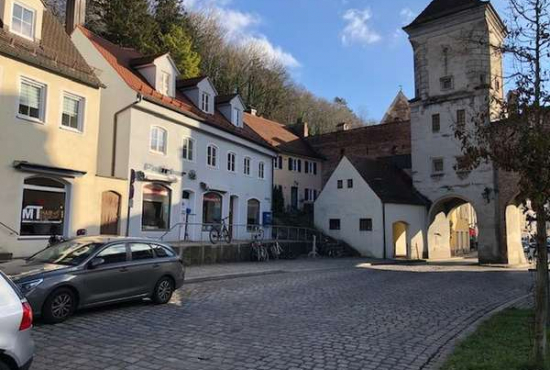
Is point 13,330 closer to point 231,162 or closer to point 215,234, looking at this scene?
point 215,234

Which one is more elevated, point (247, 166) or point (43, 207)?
point (247, 166)

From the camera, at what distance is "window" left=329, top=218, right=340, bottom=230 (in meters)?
37.5

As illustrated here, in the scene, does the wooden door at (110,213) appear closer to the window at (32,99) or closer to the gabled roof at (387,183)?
the window at (32,99)

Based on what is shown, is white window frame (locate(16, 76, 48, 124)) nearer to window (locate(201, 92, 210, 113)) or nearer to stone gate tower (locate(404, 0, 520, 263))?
window (locate(201, 92, 210, 113))

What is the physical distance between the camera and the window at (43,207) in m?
16.8

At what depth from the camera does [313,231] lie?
36812 millimetres

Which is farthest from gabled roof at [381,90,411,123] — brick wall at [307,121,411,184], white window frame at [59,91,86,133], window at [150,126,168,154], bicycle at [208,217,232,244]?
white window frame at [59,91,86,133]

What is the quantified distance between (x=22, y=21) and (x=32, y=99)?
2.90 m

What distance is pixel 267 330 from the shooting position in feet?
29.3

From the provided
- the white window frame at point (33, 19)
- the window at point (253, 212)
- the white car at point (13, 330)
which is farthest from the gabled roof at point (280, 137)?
the white car at point (13, 330)

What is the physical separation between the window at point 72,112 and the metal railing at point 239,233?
695cm

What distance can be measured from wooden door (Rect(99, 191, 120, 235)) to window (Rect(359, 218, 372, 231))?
19.9 metres

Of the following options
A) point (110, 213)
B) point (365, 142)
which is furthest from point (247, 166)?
point (365, 142)

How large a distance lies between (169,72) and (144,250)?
16.5 m
